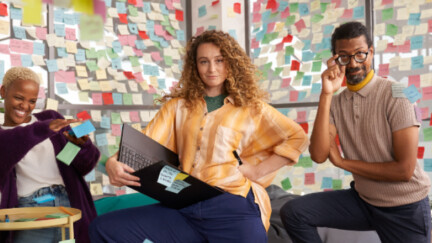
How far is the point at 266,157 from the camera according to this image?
1919mm

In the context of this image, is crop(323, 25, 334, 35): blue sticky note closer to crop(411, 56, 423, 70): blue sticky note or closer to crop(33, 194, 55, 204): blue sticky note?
crop(411, 56, 423, 70): blue sticky note

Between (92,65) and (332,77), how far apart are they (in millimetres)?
2109

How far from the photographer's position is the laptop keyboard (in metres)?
1.57

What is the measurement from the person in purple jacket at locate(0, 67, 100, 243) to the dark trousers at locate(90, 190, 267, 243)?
0.47 m

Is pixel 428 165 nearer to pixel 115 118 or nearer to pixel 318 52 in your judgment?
pixel 318 52

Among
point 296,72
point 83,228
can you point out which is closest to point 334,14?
point 296,72

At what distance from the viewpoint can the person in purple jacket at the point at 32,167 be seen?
1.88 metres

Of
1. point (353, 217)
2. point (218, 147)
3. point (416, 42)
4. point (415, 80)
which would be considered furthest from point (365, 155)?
point (416, 42)

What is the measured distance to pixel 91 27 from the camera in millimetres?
3371

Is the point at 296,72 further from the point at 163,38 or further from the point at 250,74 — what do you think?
the point at 250,74

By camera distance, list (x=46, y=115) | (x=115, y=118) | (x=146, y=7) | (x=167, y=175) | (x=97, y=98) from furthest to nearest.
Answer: (x=146, y=7), (x=115, y=118), (x=97, y=98), (x=46, y=115), (x=167, y=175)

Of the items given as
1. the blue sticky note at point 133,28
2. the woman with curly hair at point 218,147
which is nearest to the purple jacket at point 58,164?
the woman with curly hair at point 218,147

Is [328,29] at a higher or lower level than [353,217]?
higher

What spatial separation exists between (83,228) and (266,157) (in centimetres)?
97
